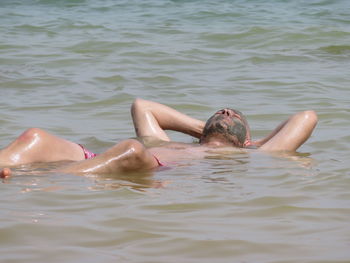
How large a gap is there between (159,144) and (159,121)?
0.53 meters

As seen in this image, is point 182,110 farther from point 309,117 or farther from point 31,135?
point 31,135

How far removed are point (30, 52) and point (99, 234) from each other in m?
7.67

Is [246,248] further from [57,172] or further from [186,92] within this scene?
[186,92]

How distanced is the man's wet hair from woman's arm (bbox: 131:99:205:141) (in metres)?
0.49

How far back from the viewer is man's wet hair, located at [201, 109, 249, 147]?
600 centimetres

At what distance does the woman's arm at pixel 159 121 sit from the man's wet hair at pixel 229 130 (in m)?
0.49

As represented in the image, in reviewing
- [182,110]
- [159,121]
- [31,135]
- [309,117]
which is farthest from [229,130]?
[182,110]

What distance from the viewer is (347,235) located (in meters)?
3.83

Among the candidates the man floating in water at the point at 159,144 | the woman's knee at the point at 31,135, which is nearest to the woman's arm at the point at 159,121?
the man floating in water at the point at 159,144

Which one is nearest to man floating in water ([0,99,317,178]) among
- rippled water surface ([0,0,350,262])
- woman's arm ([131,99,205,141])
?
woman's arm ([131,99,205,141])

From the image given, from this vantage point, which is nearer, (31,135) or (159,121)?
(31,135)

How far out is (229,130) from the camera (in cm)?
600

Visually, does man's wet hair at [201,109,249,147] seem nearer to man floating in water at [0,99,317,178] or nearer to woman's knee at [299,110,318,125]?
man floating in water at [0,99,317,178]

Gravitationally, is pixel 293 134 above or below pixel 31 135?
below
